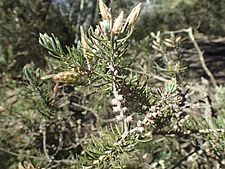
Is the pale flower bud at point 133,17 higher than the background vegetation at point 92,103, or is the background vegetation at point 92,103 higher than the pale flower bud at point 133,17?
the pale flower bud at point 133,17

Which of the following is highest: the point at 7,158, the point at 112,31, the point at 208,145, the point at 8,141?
the point at 112,31

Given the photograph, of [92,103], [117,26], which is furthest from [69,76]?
[92,103]

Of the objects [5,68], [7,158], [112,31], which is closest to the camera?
[112,31]

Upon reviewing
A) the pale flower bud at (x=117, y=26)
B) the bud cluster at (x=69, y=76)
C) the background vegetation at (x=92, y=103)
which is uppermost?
the pale flower bud at (x=117, y=26)

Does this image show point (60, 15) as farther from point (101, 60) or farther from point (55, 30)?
point (101, 60)

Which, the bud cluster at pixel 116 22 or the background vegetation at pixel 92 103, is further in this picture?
the background vegetation at pixel 92 103

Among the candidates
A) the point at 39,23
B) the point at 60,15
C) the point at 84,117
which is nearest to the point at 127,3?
the point at 60,15

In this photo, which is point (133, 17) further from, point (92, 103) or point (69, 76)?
point (92, 103)

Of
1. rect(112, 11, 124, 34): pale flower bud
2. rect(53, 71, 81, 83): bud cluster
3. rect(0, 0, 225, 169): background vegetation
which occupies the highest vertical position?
rect(112, 11, 124, 34): pale flower bud
